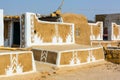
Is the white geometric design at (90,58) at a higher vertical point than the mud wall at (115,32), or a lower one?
lower

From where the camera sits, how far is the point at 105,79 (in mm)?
15594

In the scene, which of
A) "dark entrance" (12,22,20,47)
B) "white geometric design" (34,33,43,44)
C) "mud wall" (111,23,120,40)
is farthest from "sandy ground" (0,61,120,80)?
"mud wall" (111,23,120,40)

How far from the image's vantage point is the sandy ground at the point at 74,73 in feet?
47.9

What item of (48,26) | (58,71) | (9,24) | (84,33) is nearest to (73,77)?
(58,71)

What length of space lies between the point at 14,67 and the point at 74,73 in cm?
477

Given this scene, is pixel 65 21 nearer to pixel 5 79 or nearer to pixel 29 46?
pixel 29 46

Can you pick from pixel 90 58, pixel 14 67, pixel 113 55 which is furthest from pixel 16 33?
pixel 113 55

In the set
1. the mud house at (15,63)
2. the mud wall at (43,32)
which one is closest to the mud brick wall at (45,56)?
the mud wall at (43,32)

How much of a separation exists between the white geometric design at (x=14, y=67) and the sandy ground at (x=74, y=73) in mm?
257

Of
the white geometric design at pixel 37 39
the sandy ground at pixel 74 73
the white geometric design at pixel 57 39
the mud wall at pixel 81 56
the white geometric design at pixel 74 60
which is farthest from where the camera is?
the white geometric design at pixel 57 39

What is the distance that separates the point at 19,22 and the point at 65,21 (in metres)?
4.78

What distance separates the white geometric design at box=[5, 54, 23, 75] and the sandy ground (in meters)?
0.26

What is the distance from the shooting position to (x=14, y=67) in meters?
13.3

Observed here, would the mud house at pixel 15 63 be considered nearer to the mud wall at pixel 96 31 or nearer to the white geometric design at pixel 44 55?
the white geometric design at pixel 44 55
